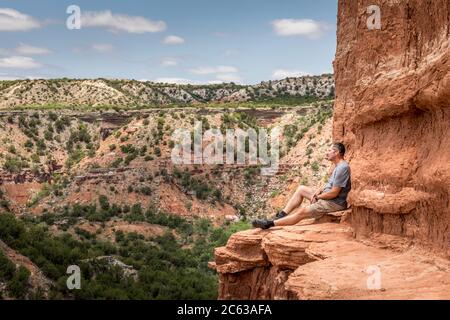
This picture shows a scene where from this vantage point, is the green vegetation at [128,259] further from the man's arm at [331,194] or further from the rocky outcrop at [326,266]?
the man's arm at [331,194]

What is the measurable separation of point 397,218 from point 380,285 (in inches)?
65.2

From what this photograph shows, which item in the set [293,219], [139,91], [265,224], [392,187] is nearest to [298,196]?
[293,219]

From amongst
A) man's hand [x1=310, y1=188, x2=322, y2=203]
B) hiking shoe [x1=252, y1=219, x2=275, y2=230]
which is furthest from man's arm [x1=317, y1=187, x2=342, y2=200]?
hiking shoe [x1=252, y1=219, x2=275, y2=230]

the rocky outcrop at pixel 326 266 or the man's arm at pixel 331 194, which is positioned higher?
the man's arm at pixel 331 194

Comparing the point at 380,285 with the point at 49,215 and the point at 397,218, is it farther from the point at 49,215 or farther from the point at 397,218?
the point at 49,215

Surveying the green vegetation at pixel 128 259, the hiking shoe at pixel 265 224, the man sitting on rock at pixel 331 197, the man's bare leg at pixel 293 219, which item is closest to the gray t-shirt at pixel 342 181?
the man sitting on rock at pixel 331 197

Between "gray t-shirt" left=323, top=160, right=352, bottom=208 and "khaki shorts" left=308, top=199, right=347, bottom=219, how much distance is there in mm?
75

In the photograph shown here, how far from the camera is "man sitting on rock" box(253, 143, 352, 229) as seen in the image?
1036 cm

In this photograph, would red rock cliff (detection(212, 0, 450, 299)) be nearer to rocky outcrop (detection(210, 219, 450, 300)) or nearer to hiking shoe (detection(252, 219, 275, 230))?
rocky outcrop (detection(210, 219, 450, 300))

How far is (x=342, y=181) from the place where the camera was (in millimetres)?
10344

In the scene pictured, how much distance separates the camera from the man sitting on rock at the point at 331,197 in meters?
10.4

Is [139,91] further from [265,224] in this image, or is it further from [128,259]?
[265,224]

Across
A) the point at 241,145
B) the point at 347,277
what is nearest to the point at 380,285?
the point at 347,277

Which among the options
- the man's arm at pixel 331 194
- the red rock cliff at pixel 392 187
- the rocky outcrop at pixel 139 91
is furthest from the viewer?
the rocky outcrop at pixel 139 91
